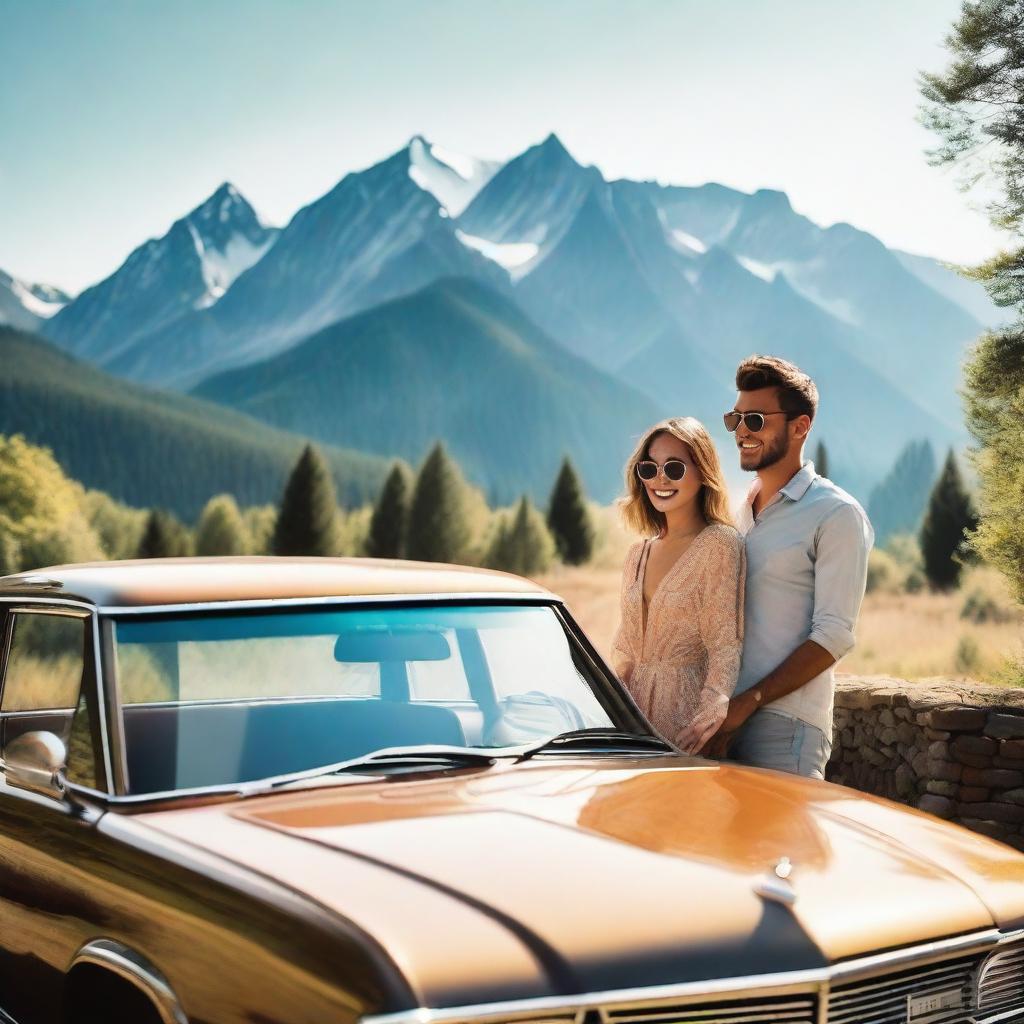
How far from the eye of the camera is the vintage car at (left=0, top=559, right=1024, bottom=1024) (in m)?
2.52

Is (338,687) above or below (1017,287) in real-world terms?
below

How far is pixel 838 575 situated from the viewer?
15.2ft

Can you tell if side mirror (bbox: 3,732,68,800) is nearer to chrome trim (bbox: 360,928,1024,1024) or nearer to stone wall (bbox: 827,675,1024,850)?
chrome trim (bbox: 360,928,1024,1024)

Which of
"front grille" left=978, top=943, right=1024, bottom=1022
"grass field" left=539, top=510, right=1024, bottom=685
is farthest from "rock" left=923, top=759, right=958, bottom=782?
"front grille" left=978, top=943, right=1024, bottom=1022

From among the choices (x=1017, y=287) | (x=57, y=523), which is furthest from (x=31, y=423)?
(x=1017, y=287)

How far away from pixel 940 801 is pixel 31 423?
160 meters

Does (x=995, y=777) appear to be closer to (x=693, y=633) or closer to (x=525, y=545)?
(x=693, y=633)

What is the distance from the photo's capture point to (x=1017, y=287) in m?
11.6

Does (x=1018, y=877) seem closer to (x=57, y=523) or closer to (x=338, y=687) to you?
(x=338, y=687)

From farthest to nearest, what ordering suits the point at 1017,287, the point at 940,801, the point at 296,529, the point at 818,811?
1. the point at 296,529
2. the point at 1017,287
3. the point at 940,801
4. the point at 818,811

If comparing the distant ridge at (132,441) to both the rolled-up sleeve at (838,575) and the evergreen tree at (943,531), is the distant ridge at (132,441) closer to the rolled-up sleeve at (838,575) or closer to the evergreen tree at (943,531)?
the evergreen tree at (943,531)

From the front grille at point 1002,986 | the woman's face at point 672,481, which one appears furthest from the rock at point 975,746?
the front grille at point 1002,986

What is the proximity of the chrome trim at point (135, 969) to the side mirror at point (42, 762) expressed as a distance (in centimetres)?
46

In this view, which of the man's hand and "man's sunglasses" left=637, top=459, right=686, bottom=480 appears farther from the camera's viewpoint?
"man's sunglasses" left=637, top=459, right=686, bottom=480
